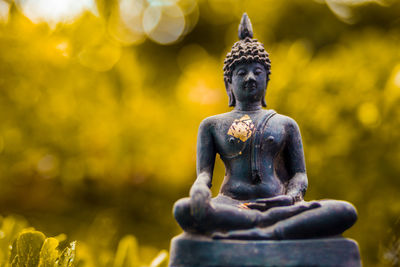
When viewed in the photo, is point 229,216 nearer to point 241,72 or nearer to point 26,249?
point 241,72

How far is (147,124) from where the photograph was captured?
4.42 metres

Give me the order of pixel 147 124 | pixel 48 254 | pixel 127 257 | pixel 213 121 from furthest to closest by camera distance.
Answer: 1. pixel 147 124
2. pixel 127 257
3. pixel 213 121
4. pixel 48 254

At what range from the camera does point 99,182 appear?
4.49 meters

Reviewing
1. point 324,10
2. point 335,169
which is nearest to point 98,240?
point 335,169

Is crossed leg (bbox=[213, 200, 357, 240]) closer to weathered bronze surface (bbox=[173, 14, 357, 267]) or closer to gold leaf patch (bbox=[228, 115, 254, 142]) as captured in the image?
Answer: weathered bronze surface (bbox=[173, 14, 357, 267])

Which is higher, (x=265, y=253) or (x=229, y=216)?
(x=229, y=216)

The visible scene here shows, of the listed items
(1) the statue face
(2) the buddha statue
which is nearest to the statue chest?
(2) the buddha statue

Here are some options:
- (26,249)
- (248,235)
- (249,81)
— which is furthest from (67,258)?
(249,81)

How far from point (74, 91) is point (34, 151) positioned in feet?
2.60

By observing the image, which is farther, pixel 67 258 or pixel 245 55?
pixel 245 55

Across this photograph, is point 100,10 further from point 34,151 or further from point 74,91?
point 34,151

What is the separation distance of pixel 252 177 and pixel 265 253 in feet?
1.51

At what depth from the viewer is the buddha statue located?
1.71 metres

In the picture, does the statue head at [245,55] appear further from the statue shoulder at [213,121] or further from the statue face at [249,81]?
the statue shoulder at [213,121]
